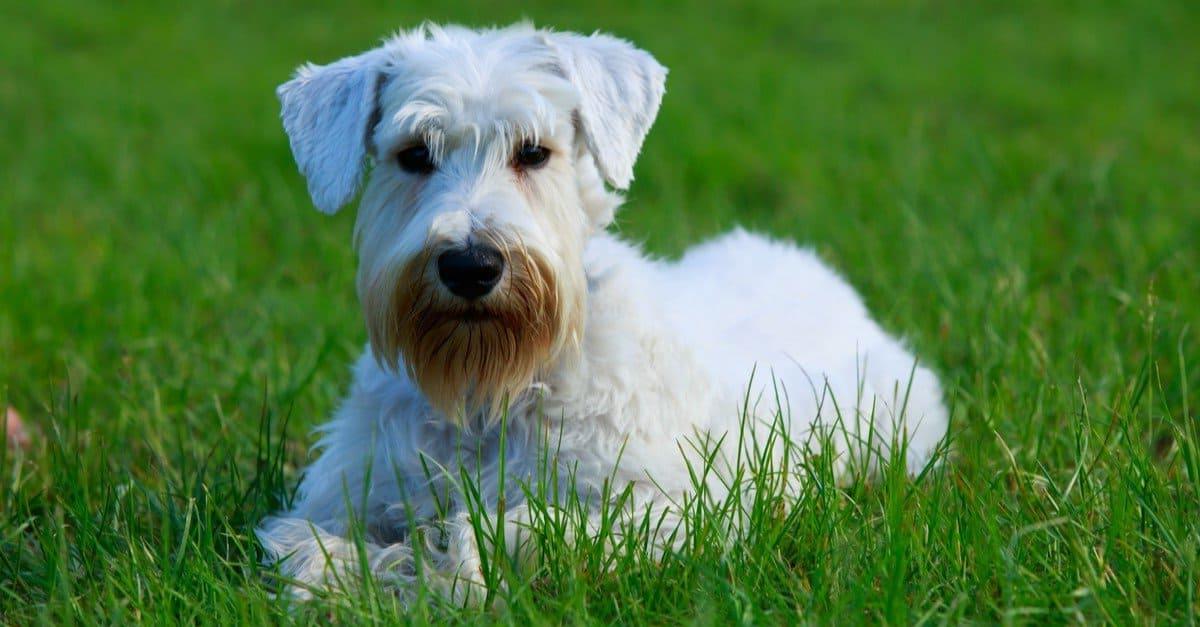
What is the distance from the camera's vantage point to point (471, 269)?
3.49 metres

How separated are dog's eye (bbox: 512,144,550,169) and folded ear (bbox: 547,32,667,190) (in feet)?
0.55

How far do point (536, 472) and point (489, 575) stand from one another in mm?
592

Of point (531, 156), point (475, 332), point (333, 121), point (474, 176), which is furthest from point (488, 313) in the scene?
point (333, 121)

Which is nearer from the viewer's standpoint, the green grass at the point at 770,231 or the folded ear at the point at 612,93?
the green grass at the point at 770,231

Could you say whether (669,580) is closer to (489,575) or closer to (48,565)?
(489,575)

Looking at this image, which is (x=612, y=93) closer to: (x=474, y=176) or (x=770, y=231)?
(x=474, y=176)

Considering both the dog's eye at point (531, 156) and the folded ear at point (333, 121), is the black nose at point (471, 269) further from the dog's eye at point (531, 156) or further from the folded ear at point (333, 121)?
the folded ear at point (333, 121)

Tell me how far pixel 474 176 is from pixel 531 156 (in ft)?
0.67

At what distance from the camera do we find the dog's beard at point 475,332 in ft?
11.7

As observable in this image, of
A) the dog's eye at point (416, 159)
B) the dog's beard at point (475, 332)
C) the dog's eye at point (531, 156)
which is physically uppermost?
the dog's eye at point (531, 156)

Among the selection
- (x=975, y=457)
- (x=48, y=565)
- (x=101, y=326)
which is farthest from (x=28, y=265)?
(x=975, y=457)

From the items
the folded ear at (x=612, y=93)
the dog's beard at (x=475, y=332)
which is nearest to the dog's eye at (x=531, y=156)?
the folded ear at (x=612, y=93)

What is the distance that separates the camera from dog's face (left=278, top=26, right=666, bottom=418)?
140 inches

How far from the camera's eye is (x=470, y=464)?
12.9 feet
